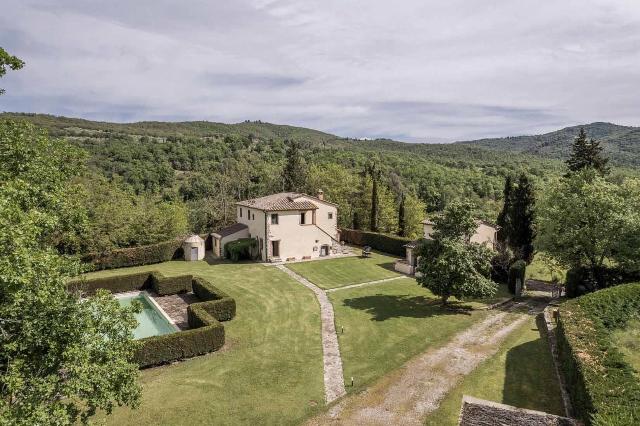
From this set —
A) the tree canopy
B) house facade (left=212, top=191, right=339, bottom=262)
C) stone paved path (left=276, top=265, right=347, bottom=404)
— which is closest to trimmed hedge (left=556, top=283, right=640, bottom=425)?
stone paved path (left=276, top=265, right=347, bottom=404)

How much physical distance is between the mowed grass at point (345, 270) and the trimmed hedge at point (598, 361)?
16706mm

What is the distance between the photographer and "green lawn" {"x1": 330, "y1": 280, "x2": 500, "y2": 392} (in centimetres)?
1920

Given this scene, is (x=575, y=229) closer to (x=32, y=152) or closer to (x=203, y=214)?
(x=32, y=152)

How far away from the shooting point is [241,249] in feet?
132

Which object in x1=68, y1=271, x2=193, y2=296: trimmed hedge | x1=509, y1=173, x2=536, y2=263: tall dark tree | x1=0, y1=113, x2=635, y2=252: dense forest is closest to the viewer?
x1=68, y1=271, x2=193, y2=296: trimmed hedge

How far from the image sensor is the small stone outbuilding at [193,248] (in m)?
40.5

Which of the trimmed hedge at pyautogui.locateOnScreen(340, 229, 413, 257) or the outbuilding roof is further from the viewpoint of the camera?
the trimmed hedge at pyautogui.locateOnScreen(340, 229, 413, 257)

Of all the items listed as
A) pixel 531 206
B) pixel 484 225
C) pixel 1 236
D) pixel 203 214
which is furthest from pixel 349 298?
pixel 203 214

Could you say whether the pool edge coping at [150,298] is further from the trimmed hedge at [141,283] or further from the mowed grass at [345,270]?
the mowed grass at [345,270]

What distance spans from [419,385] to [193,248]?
29533 mm

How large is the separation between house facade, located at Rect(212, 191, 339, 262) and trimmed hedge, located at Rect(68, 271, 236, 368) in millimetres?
10635

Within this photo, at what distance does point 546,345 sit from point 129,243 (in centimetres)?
3673

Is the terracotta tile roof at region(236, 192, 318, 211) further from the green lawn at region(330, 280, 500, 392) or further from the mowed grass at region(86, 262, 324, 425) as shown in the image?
the mowed grass at region(86, 262, 324, 425)

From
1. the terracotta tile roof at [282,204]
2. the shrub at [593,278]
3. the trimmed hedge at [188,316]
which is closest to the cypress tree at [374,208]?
the terracotta tile roof at [282,204]
